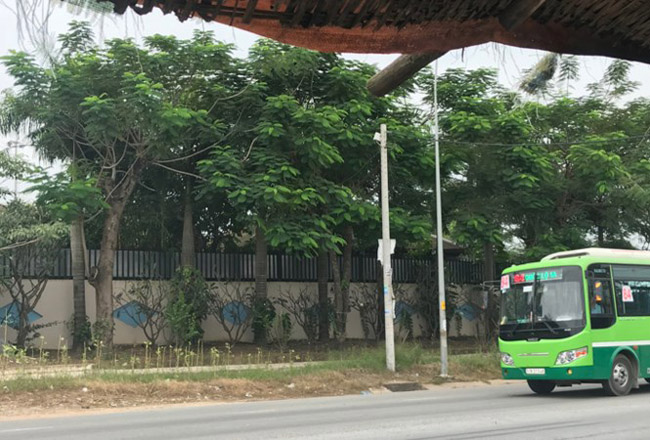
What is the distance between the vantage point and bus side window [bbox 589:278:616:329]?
1518 cm

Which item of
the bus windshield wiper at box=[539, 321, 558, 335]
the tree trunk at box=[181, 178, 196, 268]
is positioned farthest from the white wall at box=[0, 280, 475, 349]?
the bus windshield wiper at box=[539, 321, 558, 335]

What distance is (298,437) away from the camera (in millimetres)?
9906

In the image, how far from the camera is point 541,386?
16.2 meters

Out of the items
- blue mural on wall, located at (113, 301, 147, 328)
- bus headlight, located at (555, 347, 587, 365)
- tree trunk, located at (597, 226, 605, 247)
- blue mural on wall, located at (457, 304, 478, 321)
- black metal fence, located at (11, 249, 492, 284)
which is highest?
tree trunk, located at (597, 226, 605, 247)

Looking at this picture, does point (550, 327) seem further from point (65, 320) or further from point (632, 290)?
point (65, 320)

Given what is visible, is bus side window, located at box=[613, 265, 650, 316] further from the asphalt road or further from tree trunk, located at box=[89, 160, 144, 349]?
tree trunk, located at box=[89, 160, 144, 349]

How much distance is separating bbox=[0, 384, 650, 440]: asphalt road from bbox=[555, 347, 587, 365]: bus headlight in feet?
2.61

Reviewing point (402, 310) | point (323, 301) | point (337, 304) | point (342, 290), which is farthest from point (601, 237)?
point (323, 301)

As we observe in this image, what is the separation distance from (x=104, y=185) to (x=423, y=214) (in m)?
11.6

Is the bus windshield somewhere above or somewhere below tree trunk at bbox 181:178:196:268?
below

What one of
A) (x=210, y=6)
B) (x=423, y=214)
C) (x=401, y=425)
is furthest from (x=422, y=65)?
(x=423, y=214)

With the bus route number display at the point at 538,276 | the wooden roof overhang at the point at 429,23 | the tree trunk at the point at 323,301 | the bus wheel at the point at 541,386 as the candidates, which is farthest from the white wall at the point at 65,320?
the wooden roof overhang at the point at 429,23

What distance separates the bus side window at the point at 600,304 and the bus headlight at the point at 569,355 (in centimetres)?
63

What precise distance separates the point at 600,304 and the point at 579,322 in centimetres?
71
